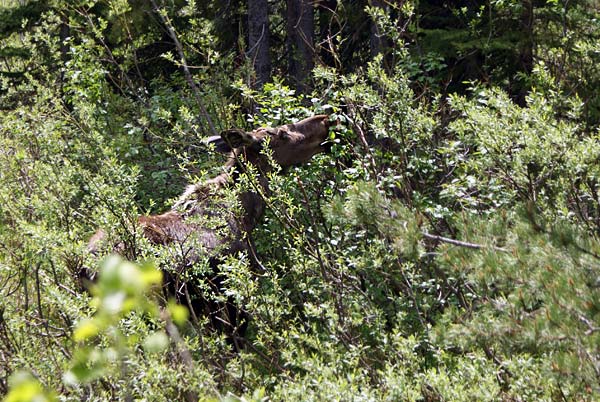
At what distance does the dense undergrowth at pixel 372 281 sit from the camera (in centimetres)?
323

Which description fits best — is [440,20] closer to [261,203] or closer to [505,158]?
[261,203]

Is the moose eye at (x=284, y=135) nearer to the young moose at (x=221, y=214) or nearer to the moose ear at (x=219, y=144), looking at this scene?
the young moose at (x=221, y=214)

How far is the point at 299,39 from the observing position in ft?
47.0

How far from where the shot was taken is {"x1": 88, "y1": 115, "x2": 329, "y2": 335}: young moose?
5.68 metres

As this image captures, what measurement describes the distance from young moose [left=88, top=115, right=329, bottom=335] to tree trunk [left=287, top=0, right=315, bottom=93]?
635 cm

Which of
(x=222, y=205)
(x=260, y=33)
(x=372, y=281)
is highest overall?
(x=222, y=205)

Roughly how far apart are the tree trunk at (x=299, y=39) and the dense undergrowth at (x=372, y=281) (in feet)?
20.2

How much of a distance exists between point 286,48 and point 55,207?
31.4ft

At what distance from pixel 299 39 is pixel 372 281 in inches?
355

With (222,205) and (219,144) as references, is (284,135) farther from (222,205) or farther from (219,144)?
(222,205)

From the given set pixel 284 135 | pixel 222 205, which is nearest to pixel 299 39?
pixel 284 135

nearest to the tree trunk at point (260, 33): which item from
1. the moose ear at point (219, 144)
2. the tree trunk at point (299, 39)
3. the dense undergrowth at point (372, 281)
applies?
the tree trunk at point (299, 39)

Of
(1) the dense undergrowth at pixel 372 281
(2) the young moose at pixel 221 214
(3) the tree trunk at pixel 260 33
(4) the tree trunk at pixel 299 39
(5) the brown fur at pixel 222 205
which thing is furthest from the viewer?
(4) the tree trunk at pixel 299 39

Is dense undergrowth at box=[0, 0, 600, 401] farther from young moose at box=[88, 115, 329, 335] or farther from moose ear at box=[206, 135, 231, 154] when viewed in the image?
moose ear at box=[206, 135, 231, 154]
